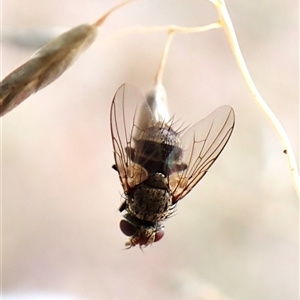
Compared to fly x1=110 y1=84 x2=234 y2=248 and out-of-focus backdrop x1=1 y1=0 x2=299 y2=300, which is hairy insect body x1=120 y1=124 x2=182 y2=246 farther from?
out-of-focus backdrop x1=1 y1=0 x2=299 y2=300

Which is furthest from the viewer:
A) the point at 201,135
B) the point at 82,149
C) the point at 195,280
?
the point at 82,149

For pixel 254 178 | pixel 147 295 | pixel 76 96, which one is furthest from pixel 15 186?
pixel 254 178

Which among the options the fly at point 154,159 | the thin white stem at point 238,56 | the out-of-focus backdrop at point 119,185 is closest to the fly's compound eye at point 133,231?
the fly at point 154,159

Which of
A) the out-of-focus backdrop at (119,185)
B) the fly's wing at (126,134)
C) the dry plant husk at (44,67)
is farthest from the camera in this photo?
the out-of-focus backdrop at (119,185)

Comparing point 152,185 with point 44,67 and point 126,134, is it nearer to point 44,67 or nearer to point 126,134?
point 126,134

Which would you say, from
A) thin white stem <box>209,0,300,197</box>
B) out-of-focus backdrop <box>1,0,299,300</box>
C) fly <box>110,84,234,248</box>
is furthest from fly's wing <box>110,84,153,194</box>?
out-of-focus backdrop <box>1,0,299,300</box>

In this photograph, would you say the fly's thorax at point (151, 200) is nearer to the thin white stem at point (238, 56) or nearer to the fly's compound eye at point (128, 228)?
the fly's compound eye at point (128, 228)

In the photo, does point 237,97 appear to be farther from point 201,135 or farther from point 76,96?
point 201,135
